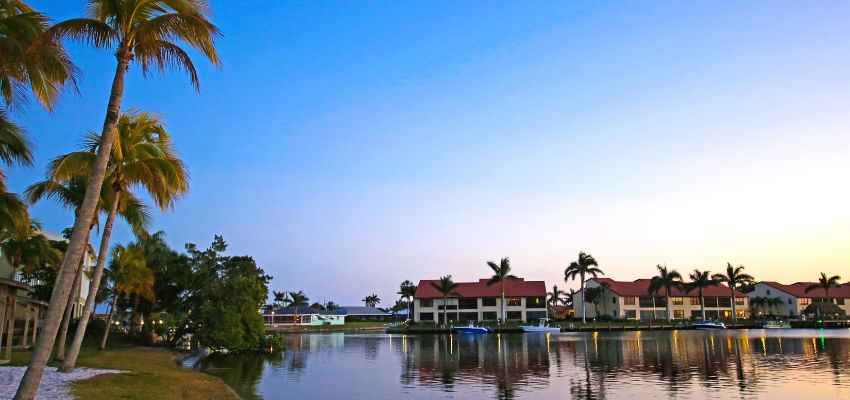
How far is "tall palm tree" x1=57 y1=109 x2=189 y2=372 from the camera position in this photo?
19.9m

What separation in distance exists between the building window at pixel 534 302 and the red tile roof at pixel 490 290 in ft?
2.10

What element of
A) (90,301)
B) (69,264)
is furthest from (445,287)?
(69,264)

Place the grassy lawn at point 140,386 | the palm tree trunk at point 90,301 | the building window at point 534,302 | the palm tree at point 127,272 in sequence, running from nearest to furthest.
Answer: the grassy lawn at point 140,386
the palm tree trunk at point 90,301
the palm tree at point 127,272
the building window at point 534,302

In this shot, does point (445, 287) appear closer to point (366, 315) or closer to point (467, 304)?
point (467, 304)

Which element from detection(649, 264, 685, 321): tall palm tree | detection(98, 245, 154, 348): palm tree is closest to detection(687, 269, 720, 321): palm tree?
detection(649, 264, 685, 321): tall palm tree

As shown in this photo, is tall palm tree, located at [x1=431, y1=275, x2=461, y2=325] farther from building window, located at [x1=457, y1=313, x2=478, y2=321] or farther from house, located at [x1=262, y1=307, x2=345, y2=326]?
house, located at [x1=262, y1=307, x2=345, y2=326]

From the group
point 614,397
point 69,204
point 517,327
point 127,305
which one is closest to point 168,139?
point 69,204

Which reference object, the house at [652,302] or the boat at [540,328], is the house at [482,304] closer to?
the house at [652,302]

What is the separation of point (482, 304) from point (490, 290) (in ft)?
9.45

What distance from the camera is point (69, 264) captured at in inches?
484

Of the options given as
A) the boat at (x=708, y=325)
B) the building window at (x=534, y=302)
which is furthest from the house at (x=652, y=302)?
the boat at (x=708, y=325)

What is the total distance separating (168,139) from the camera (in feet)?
76.0

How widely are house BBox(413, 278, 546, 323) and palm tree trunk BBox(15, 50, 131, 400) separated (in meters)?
89.6

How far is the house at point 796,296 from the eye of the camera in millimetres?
113000
